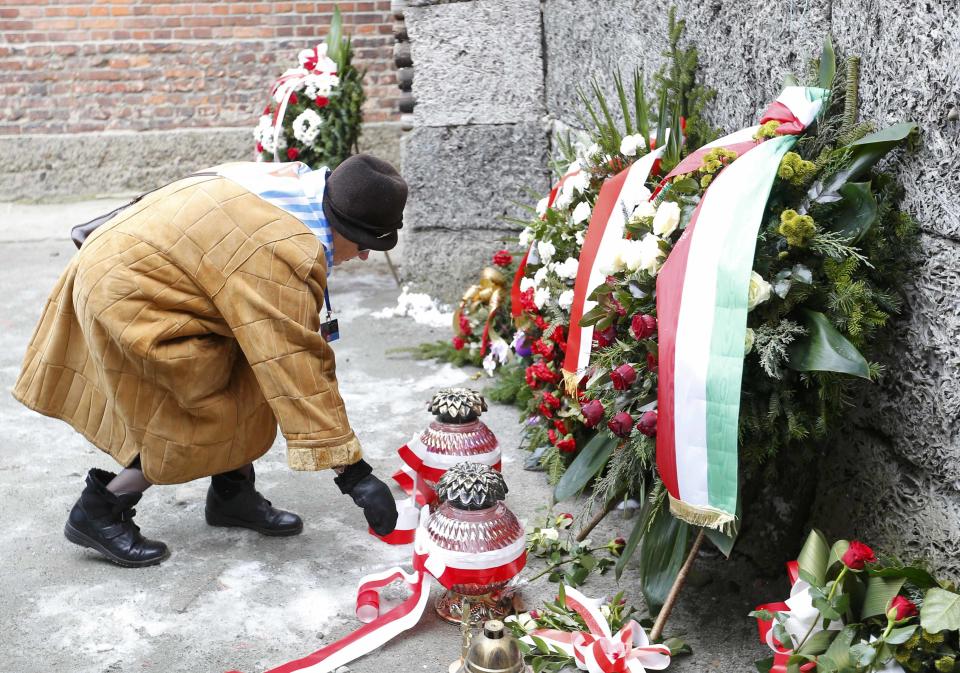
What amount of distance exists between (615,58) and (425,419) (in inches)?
67.6

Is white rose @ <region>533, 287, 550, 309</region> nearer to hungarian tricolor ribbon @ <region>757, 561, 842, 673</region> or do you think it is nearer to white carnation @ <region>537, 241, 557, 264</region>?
white carnation @ <region>537, 241, 557, 264</region>

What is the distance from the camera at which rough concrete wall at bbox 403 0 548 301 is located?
17.7 feet

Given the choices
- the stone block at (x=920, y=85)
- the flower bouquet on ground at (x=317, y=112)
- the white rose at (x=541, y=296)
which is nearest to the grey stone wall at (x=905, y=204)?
the stone block at (x=920, y=85)

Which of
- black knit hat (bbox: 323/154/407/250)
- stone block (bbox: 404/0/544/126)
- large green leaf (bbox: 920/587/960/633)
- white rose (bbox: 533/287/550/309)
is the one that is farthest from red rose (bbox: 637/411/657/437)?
stone block (bbox: 404/0/544/126)

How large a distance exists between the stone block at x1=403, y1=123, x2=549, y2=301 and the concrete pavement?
155cm

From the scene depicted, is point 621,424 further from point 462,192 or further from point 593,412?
point 462,192

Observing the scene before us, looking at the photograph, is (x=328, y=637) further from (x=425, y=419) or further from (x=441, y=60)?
(x=441, y=60)

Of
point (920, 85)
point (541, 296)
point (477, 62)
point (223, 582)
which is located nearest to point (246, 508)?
point (223, 582)

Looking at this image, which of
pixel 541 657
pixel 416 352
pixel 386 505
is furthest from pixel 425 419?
pixel 541 657

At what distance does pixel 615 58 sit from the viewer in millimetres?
4309

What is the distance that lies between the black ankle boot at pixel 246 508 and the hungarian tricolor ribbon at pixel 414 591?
21.8 inches

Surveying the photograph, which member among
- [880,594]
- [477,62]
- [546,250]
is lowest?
[880,594]

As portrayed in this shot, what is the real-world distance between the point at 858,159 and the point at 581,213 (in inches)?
52.9

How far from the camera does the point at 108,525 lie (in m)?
2.96
